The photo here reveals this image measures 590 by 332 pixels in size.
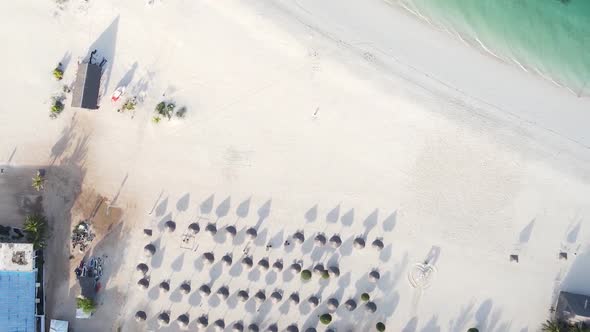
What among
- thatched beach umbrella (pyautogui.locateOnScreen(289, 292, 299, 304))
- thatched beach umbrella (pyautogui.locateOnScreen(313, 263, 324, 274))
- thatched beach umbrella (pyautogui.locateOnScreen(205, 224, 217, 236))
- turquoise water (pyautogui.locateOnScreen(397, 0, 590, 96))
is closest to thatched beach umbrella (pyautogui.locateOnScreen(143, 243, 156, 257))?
thatched beach umbrella (pyautogui.locateOnScreen(205, 224, 217, 236))

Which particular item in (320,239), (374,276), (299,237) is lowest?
(374,276)

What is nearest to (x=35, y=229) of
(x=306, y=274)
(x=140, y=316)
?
(x=140, y=316)

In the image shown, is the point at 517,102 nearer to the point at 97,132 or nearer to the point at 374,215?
the point at 374,215

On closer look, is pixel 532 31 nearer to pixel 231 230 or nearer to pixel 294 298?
pixel 294 298

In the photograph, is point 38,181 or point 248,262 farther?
point 248,262

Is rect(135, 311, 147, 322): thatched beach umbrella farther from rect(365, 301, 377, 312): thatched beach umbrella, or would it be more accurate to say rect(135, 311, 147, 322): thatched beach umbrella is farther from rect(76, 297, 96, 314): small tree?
rect(365, 301, 377, 312): thatched beach umbrella

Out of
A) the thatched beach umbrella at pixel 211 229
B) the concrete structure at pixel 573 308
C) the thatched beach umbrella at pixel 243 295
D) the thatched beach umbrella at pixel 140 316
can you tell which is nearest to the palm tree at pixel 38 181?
the thatched beach umbrella at pixel 140 316
